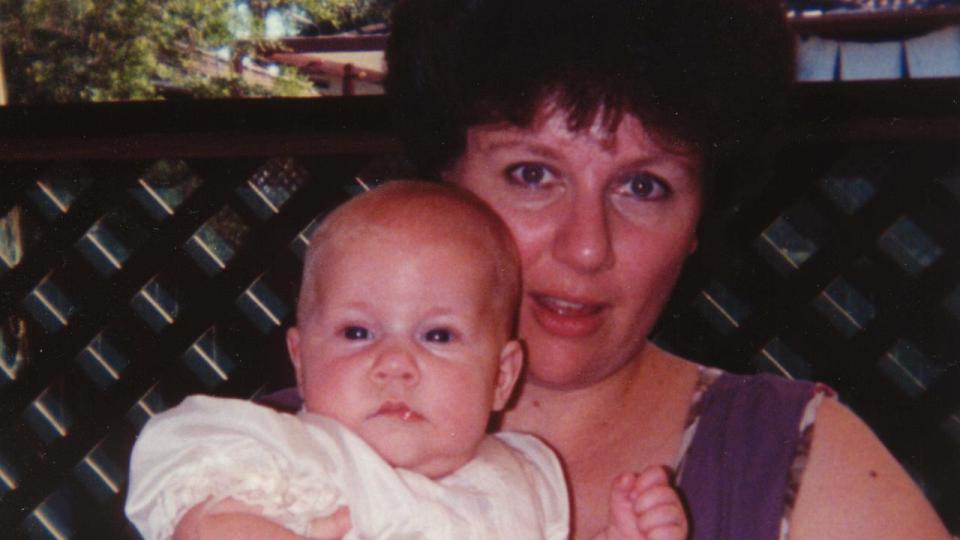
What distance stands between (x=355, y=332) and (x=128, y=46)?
12.2 feet

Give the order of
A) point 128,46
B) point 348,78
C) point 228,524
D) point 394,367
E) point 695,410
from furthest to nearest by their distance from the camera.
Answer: point 128,46
point 348,78
point 695,410
point 394,367
point 228,524

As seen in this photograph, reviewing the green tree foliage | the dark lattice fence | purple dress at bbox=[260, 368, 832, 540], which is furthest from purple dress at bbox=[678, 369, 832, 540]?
the green tree foliage

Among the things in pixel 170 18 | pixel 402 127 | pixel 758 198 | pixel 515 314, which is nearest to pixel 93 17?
pixel 170 18

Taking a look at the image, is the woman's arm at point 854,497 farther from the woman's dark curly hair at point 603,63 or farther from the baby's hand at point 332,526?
the baby's hand at point 332,526

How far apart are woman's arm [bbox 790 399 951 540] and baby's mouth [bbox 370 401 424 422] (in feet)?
1.67

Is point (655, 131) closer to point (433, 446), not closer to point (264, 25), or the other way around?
point (433, 446)

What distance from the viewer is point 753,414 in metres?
1.42

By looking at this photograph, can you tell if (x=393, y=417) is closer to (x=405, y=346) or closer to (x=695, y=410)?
(x=405, y=346)

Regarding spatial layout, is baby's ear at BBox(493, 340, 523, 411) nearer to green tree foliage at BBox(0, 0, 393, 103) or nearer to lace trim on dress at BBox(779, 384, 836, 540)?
lace trim on dress at BBox(779, 384, 836, 540)

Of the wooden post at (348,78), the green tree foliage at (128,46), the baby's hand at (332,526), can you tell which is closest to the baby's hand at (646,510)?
the baby's hand at (332,526)

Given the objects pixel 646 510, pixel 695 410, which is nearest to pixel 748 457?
pixel 695 410

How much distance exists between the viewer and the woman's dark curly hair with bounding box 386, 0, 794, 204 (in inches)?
52.0

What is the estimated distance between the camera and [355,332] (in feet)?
3.92

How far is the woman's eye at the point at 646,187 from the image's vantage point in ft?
4.45
